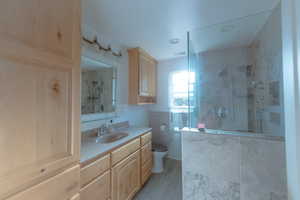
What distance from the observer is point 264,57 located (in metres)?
1.75

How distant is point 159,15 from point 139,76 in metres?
1.14

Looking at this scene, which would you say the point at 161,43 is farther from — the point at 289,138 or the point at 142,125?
the point at 289,138

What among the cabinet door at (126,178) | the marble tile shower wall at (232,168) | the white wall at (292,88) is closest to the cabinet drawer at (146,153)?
the cabinet door at (126,178)

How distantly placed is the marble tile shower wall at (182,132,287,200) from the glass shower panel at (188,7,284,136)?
22 centimetres

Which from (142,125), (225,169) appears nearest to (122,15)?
(225,169)

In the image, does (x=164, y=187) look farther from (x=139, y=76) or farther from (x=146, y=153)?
(x=139, y=76)

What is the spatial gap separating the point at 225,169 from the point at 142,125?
204 centimetres

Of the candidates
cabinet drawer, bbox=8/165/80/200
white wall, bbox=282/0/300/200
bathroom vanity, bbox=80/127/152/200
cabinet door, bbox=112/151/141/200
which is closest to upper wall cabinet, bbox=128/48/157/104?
bathroom vanity, bbox=80/127/152/200

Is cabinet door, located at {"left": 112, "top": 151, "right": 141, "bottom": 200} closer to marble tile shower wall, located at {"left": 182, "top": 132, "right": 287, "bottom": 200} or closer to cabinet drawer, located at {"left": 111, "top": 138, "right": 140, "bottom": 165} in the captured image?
cabinet drawer, located at {"left": 111, "top": 138, "right": 140, "bottom": 165}

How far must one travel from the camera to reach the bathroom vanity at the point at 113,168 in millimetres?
1109

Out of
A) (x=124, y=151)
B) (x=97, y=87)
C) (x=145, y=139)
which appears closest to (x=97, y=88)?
(x=97, y=87)

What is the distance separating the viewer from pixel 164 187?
2.00 meters

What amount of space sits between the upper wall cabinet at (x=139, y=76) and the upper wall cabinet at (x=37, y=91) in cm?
155

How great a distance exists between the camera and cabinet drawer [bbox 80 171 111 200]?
1072mm
